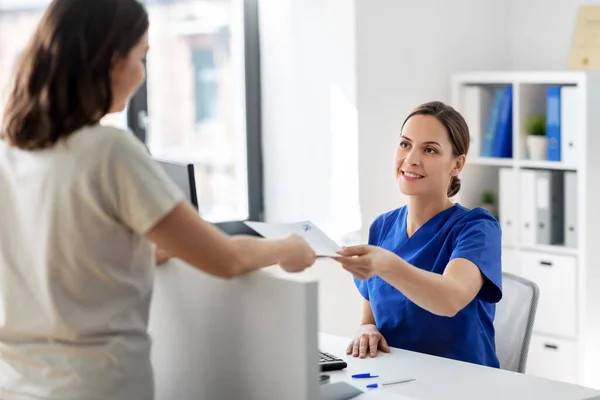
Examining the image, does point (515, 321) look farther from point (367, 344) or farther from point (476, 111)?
point (476, 111)

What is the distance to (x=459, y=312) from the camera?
2.39 meters

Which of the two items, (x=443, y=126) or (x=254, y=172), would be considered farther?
(x=254, y=172)

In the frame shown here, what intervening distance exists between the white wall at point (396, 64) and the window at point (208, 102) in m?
0.49

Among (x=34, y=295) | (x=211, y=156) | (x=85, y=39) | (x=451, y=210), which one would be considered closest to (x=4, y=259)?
(x=34, y=295)

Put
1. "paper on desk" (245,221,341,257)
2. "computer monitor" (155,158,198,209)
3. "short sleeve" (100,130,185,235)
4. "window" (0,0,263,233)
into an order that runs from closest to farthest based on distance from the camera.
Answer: "short sleeve" (100,130,185,235), "paper on desk" (245,221,341,257), "computer monitor" (155,158,198,209), "window" (0,0,263,233)

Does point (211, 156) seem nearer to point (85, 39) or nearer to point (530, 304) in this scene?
point (530, 304)

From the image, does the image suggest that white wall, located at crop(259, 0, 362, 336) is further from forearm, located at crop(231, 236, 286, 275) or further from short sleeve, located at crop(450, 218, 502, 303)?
forearm, located at crop(231, 236, 286, 275)

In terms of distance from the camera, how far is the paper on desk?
1.97 meters

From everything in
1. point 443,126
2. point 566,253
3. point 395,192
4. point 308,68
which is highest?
point 308,68

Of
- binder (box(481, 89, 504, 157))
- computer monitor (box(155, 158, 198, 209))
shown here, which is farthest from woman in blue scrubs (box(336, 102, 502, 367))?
binder (box(481, 89, 504, 157))

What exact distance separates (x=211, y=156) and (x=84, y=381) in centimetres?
239

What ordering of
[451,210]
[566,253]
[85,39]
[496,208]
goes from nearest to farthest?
[85,39]
[451,210]
[566,253]
[496,208]

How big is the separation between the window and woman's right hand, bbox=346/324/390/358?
151cm

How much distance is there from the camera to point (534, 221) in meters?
3.89
